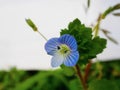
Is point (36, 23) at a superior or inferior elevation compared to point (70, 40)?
inferior

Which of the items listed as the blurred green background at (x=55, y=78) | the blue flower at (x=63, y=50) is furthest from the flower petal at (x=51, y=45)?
the blurred green background at (x=55, y=78)

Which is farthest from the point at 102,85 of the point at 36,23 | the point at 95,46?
the point at 36,23

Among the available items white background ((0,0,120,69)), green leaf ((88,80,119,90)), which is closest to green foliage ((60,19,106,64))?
green leaf ((88,80,119,90))

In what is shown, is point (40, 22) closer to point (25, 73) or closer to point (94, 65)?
point (25, 73)

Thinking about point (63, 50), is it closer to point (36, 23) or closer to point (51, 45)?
point (51, 45)

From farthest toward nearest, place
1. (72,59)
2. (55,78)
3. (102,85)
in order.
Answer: (55,78)
(102,85)
(72,59)

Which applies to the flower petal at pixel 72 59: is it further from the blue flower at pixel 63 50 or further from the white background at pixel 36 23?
the white background at pixel 36 23

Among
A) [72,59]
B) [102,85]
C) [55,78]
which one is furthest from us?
[55,78]
